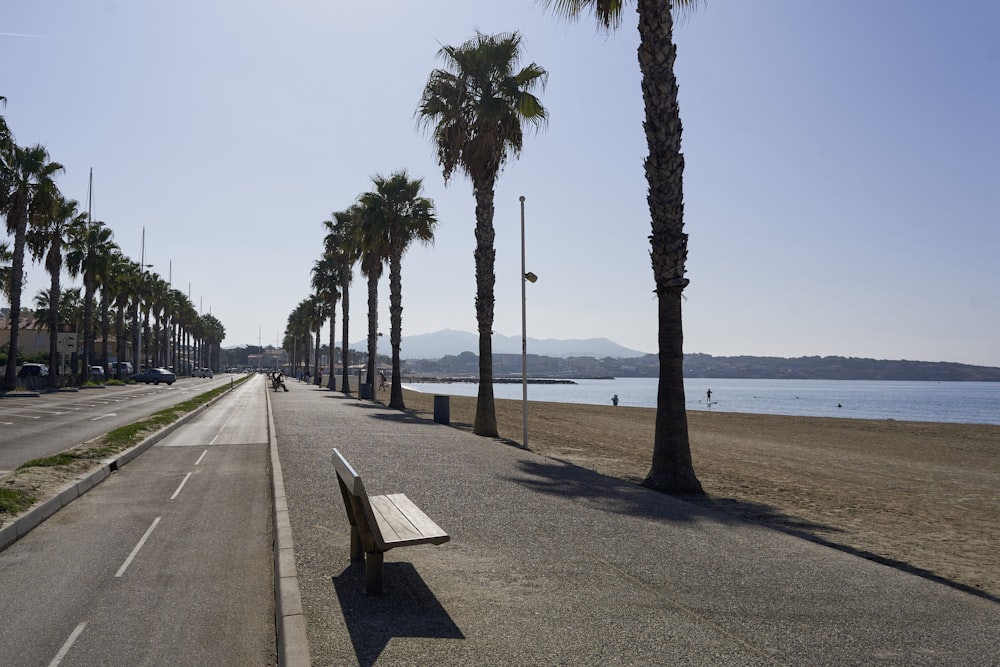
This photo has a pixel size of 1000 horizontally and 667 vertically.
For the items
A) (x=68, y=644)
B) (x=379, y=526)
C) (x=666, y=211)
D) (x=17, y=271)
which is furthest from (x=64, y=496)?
(x=17, y=271)

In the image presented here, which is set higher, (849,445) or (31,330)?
(31,330)

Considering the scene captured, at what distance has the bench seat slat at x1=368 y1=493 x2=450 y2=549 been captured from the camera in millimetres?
5945

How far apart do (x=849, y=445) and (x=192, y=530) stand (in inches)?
1011

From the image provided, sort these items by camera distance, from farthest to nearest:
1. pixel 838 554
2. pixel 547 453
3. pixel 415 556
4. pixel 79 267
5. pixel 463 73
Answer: pixel 79 267
pixel 463 73
pixel 547 453
pixel 838 554
pixel 415 556

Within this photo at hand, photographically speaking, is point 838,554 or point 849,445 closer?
point 838,554

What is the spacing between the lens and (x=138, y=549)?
8.55m

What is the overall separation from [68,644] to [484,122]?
1975cm

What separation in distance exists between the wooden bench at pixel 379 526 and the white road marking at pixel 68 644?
2266mm

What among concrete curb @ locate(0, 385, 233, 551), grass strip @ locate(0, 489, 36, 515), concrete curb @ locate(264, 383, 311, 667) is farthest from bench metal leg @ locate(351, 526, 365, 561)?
grass strip @ locate(0, 489, 36, 515)

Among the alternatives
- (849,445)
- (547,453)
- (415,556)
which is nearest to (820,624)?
(415,556)

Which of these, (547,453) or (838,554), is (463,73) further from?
(838,554)

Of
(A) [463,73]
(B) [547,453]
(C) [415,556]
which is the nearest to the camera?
(C) [415,556]

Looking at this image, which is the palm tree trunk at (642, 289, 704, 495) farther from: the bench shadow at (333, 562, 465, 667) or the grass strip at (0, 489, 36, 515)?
the grass strip at (0, 489, 36, 515)

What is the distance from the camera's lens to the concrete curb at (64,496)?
8.80 meters
